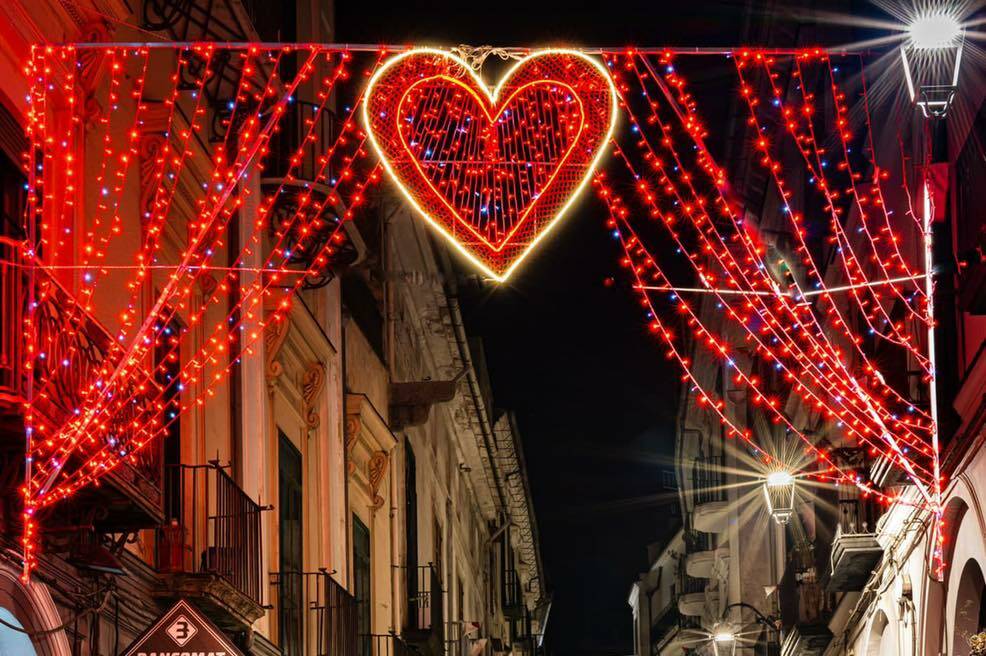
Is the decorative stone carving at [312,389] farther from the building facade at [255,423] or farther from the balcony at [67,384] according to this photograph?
the balcony at [67,384]

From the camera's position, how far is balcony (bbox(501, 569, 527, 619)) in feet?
154

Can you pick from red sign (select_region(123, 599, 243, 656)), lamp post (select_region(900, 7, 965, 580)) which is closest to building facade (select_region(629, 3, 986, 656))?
lamp post (select_region(900, 7, 965, 580))

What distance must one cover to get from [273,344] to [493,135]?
743cm

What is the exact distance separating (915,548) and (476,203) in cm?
1039

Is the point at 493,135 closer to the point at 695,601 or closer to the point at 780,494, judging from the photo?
the point at 780,494

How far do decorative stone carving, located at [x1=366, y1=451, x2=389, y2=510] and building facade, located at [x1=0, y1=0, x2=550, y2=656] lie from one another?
3 centimetres

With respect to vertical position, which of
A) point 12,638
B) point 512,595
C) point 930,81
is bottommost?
point 12,638

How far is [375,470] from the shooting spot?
24.4 meters

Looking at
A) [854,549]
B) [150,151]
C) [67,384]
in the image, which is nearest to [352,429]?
[854,549]

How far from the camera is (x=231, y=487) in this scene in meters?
14.5

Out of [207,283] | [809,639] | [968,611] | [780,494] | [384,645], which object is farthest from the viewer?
[809,639]

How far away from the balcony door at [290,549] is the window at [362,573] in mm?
2543

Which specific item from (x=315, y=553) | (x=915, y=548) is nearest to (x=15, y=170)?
(x=315, y=553)

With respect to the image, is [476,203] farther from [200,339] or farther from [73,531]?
[200,339]
